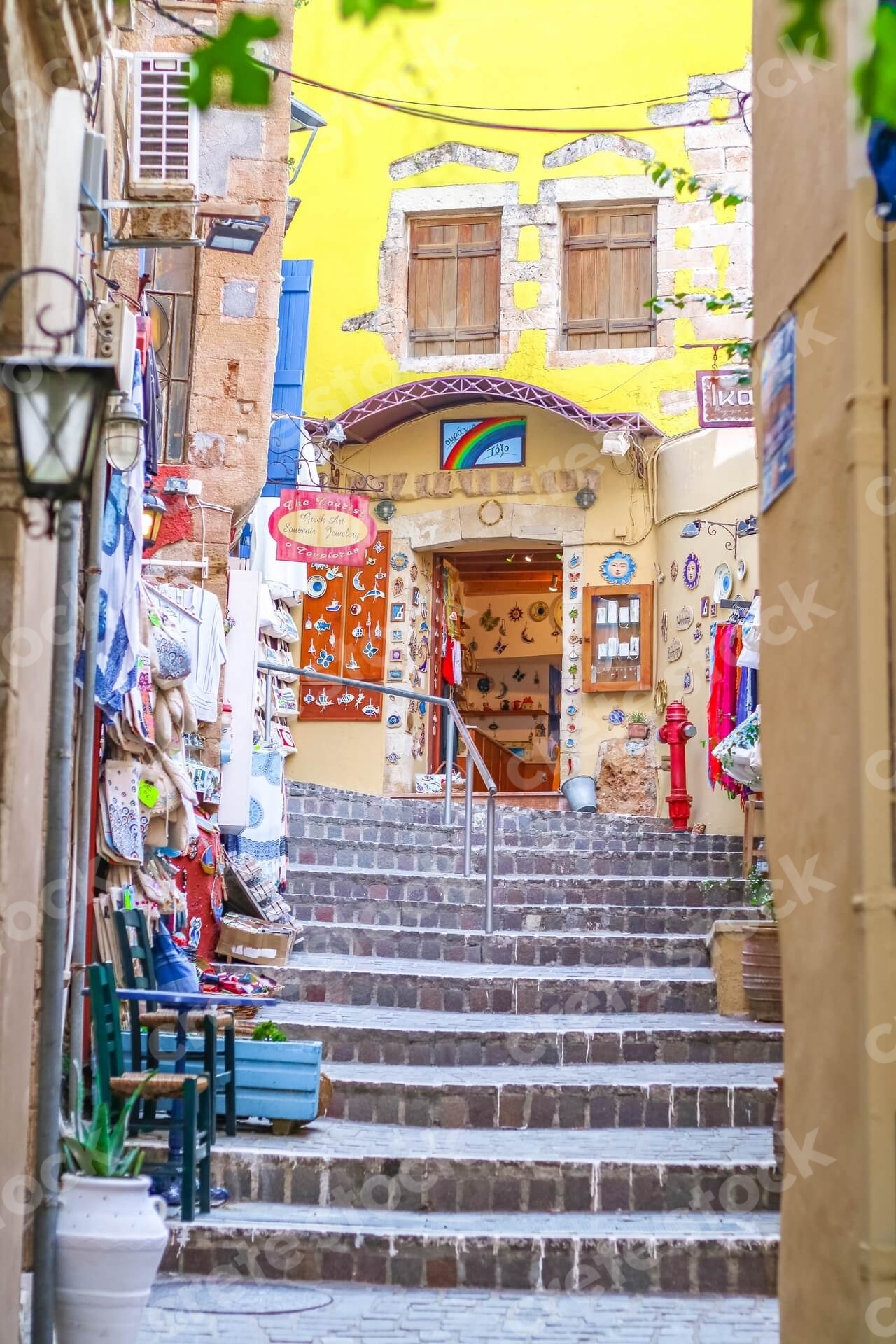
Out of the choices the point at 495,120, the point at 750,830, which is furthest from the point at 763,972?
the point at 495,120

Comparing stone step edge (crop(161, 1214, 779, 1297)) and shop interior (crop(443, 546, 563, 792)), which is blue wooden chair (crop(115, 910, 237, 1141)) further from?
shop interior (crop(443, 546, 563, 792))

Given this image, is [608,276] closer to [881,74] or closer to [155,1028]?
[155,1028]

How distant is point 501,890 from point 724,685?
2628mm

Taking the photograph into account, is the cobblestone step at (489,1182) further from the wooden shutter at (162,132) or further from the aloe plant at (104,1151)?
the wooden shutter at (162,132)

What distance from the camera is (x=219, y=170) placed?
30.7ft

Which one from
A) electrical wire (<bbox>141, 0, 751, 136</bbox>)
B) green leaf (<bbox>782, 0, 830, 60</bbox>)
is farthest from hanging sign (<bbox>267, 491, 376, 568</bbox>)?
green leaf (<bbox>782, 0, 830, 60</bbox>)

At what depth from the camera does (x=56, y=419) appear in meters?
3.74

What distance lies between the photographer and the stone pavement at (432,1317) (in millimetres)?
4648

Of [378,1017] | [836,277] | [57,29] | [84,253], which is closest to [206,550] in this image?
[378,1017]

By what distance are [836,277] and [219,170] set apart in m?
6.41

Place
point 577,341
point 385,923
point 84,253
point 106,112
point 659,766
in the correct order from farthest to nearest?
point 577,341 < point 659,766 < point 385,923 < point 106,112 < point 84,253

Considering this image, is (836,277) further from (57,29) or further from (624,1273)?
(624,1273)

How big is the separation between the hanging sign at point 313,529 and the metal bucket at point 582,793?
313cm

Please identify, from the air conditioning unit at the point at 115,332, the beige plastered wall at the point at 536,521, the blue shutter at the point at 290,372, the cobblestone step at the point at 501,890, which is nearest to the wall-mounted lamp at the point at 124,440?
the air conditioning unit at the point at 115,332
